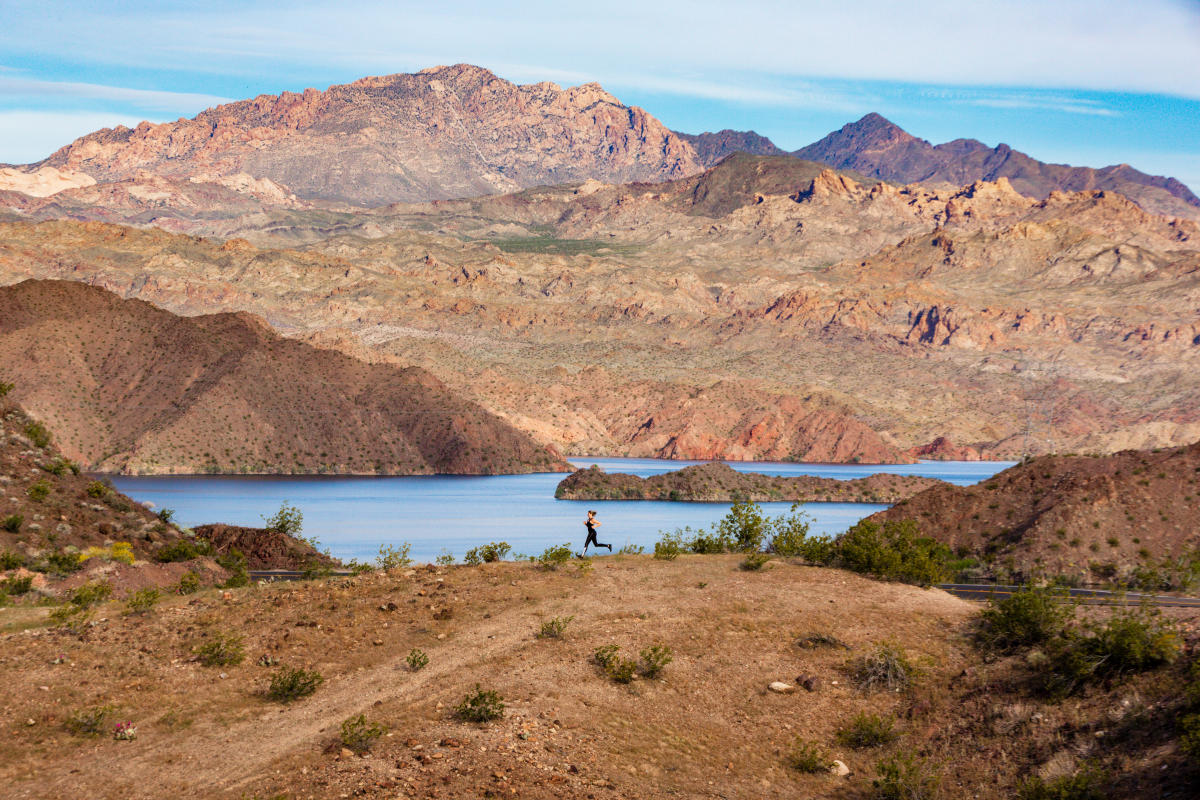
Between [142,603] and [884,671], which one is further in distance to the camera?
[142,603]

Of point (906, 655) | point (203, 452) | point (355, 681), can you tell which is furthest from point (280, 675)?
point (203, 452)

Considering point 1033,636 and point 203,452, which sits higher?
point 1033,636

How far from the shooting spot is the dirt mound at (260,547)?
46375mm

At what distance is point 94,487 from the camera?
40.0 meters

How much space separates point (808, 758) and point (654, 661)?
3.80m

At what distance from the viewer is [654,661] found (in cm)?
1964

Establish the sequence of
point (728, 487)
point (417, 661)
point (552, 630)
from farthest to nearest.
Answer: point (728, 487)
point (552, 630)
point (417, 661)

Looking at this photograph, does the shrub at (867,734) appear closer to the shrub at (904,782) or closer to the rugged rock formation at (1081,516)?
the shrub at (904,782)

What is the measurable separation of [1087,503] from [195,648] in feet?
116

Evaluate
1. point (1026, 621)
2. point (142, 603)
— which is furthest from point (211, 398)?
point (1026, 621)

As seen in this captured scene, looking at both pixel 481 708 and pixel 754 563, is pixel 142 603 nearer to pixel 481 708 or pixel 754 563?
pixel 481 708

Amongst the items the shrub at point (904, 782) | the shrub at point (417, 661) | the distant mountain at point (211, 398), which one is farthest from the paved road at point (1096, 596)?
the distant mountain at point (211, 398)

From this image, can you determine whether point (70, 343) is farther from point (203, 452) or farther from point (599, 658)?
point (599, 658)

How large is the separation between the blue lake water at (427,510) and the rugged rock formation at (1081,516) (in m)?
44.2
